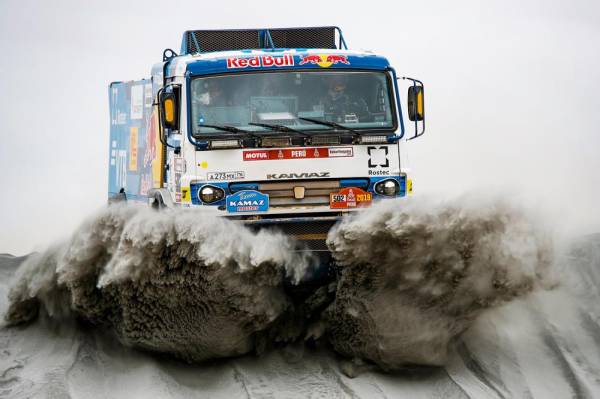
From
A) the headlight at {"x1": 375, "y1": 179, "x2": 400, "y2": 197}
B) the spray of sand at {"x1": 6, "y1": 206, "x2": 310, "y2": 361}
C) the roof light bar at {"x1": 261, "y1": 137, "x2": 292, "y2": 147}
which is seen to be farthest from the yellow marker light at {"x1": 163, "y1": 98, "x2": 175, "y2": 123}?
the headlight at {"x1": 375, "y1": 179, "x2": 400, "y2": 197}

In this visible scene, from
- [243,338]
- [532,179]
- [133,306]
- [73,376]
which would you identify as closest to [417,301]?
[243,338]

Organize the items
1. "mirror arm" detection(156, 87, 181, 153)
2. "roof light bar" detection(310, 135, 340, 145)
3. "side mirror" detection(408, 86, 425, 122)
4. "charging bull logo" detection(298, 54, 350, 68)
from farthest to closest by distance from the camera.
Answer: "side mirror" detection(408, 86, 425, 122) → "charging bull logo" detection(298, 54, 350, 68) → "mirror arm" detection(156, 87, 181, 153) → "roof light bar" detection(310, 135, 340, 145)

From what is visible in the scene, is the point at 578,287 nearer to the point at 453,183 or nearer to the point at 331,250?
the point at 331,250

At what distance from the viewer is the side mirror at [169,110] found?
822cm

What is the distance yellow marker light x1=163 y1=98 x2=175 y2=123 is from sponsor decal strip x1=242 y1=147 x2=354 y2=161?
0.76m

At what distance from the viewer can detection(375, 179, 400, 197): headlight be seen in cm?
823

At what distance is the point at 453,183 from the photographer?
16344 millimetres

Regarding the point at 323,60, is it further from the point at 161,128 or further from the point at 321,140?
the point at 161,128

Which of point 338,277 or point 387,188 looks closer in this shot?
point 338,277

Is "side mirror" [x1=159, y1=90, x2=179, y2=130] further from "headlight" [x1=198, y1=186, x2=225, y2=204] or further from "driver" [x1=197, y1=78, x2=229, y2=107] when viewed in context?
"headlight" [x1=198, y1=186, x2=225, y2=204]

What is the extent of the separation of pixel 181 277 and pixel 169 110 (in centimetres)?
185

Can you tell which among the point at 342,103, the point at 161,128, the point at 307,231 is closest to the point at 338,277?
the point at 307,231

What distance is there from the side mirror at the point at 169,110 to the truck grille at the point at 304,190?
3.15 ft

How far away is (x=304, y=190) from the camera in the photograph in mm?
8109
